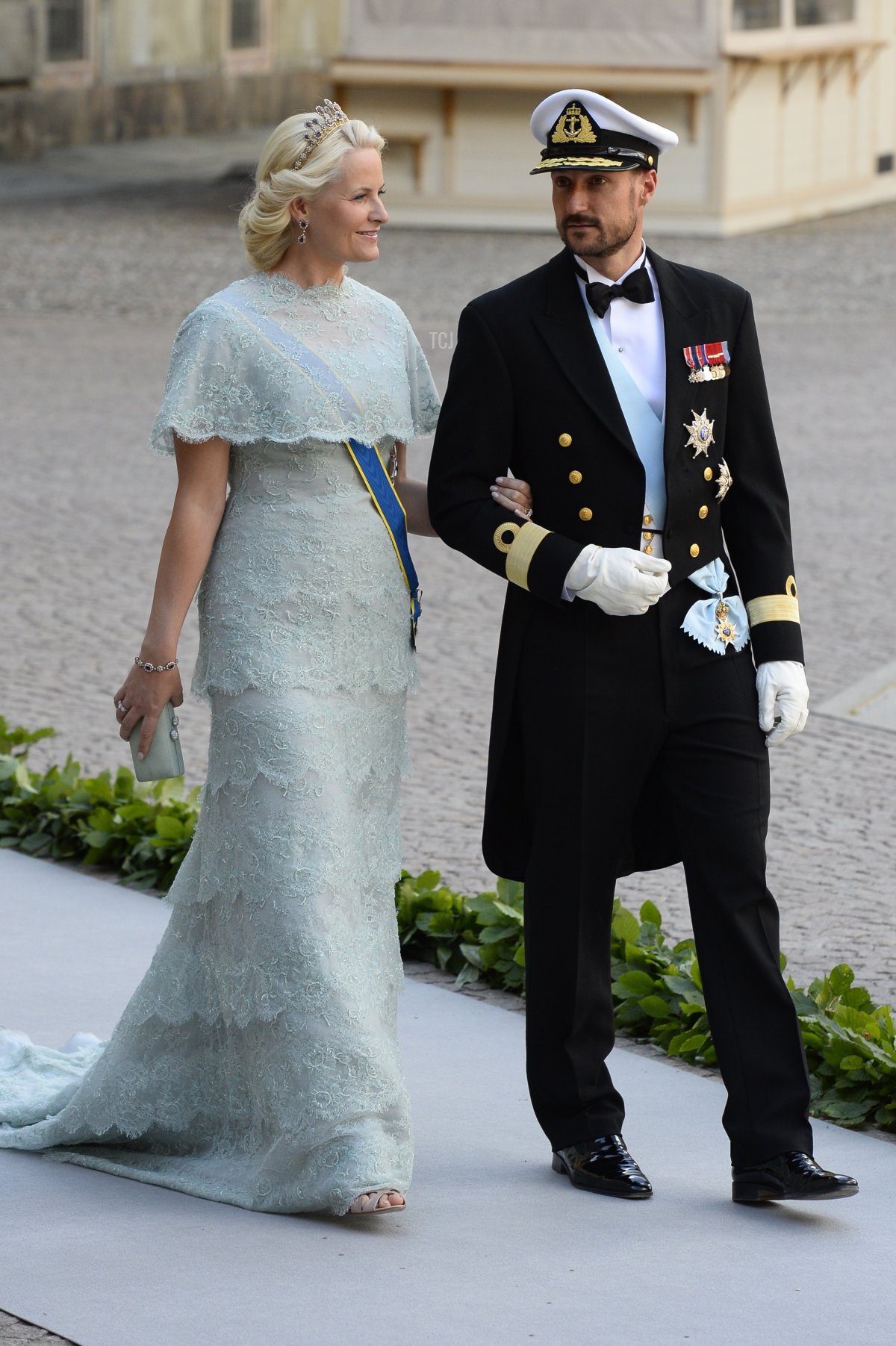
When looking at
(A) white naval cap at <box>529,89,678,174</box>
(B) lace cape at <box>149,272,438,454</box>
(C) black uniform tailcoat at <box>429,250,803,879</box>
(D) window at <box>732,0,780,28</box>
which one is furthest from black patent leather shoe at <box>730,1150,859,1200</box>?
(D) window at <box>732,0,780,28</box>

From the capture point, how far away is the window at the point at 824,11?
23.1 m

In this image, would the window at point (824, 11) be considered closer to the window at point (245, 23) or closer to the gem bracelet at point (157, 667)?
the window at point (245, 23)

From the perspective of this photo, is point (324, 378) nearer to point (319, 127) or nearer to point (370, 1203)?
point (319, 127)

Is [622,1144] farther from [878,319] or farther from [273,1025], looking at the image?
[878,319]

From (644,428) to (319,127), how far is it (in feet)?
2.53

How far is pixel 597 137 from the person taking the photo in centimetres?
364

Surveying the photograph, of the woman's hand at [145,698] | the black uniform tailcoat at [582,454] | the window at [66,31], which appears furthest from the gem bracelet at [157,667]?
the window at [66,31]

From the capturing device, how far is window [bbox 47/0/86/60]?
Result: 3062 cm

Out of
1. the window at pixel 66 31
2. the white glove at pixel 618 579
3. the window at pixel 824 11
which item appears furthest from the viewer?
the window at pixel 66 31

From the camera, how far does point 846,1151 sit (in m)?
4.06

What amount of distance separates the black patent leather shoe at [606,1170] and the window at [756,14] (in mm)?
19462

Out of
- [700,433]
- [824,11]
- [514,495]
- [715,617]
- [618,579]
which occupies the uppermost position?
[824,11]

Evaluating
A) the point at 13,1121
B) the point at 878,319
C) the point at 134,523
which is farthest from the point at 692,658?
the point at 878,319

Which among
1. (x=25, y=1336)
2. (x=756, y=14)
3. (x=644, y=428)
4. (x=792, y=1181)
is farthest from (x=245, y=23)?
(x=25, y=1336)
